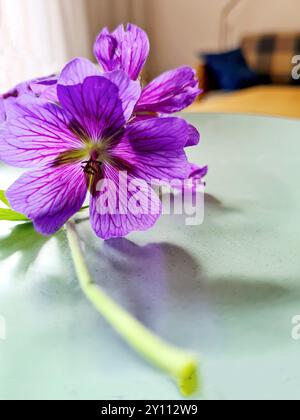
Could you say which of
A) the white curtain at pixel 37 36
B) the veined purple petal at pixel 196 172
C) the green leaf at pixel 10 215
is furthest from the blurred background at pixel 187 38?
the green leaf at pixel 10 215

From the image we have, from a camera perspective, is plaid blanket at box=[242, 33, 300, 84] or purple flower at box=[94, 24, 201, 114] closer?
purple flower at box=[94, 24, 201, 114]

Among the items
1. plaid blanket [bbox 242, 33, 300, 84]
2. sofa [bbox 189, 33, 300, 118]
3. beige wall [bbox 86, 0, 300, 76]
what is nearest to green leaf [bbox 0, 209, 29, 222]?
sofa [bbox 189, 33, 300, 118]

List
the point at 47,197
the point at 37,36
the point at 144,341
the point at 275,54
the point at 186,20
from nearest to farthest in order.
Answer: the point at 144,341 → the point at 47,197 → the point at 37,36 → the point at 275,54 → the point at 186,20

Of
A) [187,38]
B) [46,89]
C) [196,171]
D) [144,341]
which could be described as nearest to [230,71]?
[187,38]

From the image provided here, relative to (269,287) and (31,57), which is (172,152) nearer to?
(269,287)

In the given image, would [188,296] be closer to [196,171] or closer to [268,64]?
[196,171]

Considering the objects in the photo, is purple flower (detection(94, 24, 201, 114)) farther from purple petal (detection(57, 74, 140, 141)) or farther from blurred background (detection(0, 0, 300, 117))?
blurred background (detection(0, 0, 300, 117))
